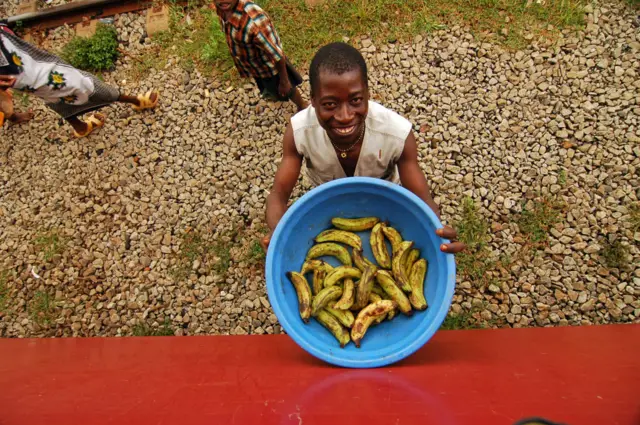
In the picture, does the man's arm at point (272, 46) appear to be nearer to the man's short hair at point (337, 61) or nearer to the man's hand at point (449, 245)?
the man's short hair at point (337, 61)

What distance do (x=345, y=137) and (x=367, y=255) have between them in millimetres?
761

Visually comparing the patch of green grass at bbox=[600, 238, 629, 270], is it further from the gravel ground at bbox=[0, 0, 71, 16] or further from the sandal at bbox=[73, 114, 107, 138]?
the gravel ground at bbox=[0, 0, 71, 16]

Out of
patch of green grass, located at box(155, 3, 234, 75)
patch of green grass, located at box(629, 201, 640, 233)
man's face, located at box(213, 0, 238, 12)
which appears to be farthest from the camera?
patch of green grass, located at box(155, 3, 234, 75)

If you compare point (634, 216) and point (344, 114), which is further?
point (634, 216)

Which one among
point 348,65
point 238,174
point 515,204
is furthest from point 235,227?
point 515,204

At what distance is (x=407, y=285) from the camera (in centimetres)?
218

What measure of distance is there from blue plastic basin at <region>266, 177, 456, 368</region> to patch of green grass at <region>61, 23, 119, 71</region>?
3.32 metres

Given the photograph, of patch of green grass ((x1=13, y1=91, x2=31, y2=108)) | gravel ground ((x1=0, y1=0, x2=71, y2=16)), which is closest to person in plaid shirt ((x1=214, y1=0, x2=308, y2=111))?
patch of green grass ((x1=13, y1=91, x2=31, y2=108))

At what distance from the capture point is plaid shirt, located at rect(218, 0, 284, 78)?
9.29 feet

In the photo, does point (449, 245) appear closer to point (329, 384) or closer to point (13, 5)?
point (329, 384)

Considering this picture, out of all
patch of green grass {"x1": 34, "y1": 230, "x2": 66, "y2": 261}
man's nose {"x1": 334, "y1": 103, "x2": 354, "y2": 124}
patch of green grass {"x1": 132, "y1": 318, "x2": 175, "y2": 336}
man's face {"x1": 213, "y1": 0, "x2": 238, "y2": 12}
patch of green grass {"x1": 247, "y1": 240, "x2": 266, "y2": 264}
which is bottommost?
patch of green grass {"x1": 132, "y1": 318, "x2": 175, "y2": 336}

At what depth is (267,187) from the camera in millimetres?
3562

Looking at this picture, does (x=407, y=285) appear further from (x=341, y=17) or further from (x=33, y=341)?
(x=341, y=17)

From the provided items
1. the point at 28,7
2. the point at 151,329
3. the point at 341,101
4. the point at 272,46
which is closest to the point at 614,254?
the point at 341,101
